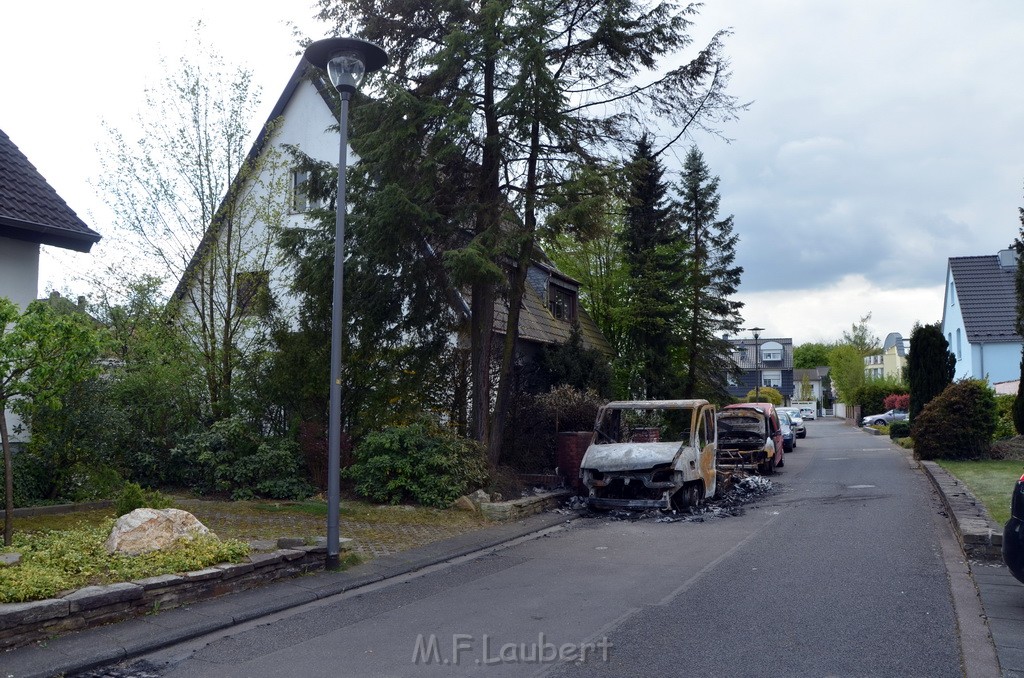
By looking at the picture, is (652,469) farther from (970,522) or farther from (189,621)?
(189,621)

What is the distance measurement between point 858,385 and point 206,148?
61706 mm

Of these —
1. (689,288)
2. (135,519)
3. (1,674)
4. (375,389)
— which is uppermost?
(689,288)

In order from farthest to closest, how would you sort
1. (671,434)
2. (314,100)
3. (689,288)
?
(689,288)
(671,434)
(314,100)

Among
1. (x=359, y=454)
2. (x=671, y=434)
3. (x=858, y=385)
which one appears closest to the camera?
(x=359, y=454)

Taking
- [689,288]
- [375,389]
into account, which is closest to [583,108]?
[375,389]

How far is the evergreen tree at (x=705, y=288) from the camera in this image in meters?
31.3

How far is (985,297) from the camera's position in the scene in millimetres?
38656

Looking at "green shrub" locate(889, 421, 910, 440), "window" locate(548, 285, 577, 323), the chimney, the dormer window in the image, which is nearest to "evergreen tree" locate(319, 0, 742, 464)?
"window" locate(548, 285, 577, 323)

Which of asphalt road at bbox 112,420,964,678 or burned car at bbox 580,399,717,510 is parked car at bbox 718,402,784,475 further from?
asphalt road at bbox 112,420,964,678

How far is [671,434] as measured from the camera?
75.4ft

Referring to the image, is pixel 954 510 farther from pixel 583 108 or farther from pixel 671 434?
pixel 671 434

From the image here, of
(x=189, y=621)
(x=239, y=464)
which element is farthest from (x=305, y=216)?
(x=189, y=621)

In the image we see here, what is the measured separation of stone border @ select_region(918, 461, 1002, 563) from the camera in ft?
30.8

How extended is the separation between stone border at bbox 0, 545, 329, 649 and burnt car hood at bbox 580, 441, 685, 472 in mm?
6481
